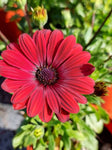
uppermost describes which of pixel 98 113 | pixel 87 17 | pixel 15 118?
pixel 87 17

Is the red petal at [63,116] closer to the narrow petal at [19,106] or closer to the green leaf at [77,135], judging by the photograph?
the narrow petal at [19,106]

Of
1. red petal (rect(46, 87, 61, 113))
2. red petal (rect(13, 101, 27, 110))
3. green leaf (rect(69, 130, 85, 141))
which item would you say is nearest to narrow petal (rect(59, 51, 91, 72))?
red petal (rect(46, 87, 61, 113))

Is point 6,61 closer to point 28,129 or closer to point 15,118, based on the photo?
point 28,129

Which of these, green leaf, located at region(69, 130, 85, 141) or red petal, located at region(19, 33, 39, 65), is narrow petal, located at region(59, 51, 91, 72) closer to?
red petal, located at region(19, 33, 39, 65)

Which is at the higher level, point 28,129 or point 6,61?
point 6,61

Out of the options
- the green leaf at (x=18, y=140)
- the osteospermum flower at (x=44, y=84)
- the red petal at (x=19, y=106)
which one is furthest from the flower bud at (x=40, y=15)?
the green leaf at (x=18, y=140)

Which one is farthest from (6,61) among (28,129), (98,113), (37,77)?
(98,113)

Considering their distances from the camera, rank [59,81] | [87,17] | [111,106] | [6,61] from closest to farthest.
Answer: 1. [6,61]
2. [59,81]
3. [111,106]
4. [87,17]
